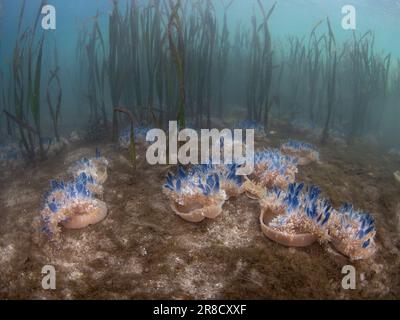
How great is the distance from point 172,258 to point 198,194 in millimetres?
782

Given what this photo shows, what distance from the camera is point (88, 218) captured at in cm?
357

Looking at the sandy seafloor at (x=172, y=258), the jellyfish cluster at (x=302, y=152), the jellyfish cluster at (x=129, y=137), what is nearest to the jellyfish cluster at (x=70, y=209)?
the sandy seafloor at (x=172, y=258)

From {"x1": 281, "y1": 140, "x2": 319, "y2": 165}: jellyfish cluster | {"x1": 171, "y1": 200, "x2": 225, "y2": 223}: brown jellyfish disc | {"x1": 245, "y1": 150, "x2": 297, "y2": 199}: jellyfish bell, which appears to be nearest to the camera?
{"x1": 171, "y1": 200, "x2": 225, "y2": 223}: brown jellyfish disc

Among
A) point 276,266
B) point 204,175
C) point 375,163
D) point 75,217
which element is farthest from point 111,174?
point 375,163

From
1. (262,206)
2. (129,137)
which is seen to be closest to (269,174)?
(262,206)

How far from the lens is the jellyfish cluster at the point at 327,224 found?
10.2 ft

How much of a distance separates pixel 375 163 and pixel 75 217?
656 cm

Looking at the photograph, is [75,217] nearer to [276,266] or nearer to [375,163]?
[276,266]

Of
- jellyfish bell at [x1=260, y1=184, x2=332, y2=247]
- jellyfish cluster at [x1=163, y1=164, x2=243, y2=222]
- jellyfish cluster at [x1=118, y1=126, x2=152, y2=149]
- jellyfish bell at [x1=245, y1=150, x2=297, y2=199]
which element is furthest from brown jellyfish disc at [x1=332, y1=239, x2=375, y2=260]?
jellyfish cluster at [x1=118, y1=126, x2=152, y2=149]

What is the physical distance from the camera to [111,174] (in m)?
4.97

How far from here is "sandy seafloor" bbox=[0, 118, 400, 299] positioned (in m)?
2.85

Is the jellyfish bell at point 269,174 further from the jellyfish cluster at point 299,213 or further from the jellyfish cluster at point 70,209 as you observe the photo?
the jellyfish cluster at point 70,209

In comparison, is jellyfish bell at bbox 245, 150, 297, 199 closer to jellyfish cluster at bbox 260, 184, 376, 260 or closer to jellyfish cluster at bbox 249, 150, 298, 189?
jellyfish cluster at bbox 249, 150, 298, 189

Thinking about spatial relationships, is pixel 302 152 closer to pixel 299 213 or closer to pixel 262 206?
pixel 262 206
